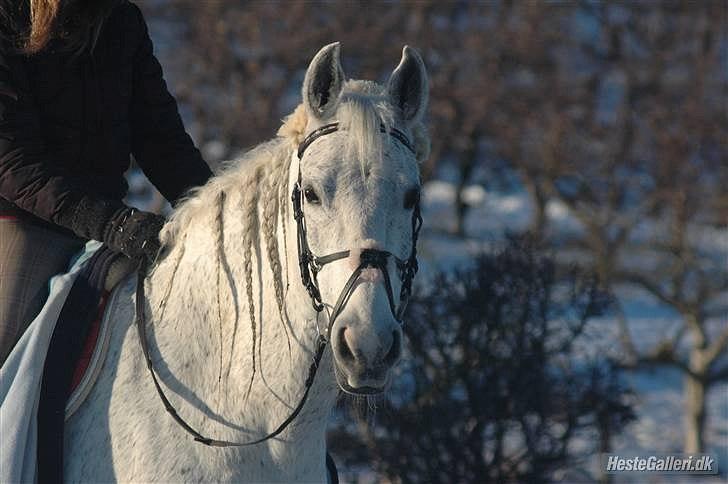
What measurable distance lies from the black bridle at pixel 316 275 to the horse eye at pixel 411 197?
16 mm

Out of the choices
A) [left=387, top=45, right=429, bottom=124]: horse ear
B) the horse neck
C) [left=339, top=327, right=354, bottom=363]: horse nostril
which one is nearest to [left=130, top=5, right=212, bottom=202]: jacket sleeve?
the horse neck

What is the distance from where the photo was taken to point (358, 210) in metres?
2.97

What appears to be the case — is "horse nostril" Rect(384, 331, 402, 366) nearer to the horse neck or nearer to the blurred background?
the horse neck

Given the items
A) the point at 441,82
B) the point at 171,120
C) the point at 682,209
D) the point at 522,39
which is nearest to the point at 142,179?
the point at 441,82

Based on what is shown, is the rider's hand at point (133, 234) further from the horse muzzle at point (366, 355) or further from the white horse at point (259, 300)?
the horse muzzle at point (366, 355)

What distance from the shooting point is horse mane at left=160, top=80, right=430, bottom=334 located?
3094 millimetres

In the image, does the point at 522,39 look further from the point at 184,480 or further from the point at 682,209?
the point at 184,480

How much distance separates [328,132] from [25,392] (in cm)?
108

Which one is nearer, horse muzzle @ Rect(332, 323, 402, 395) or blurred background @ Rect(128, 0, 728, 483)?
horse muzzle @ Rect(332, 323, 402, 395)

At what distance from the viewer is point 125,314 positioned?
11.2ft

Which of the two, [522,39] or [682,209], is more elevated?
[522,39]

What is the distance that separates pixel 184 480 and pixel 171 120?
1276 millimetres

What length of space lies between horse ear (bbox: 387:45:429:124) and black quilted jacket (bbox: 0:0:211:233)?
89 cm

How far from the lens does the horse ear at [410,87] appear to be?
3252 mm
